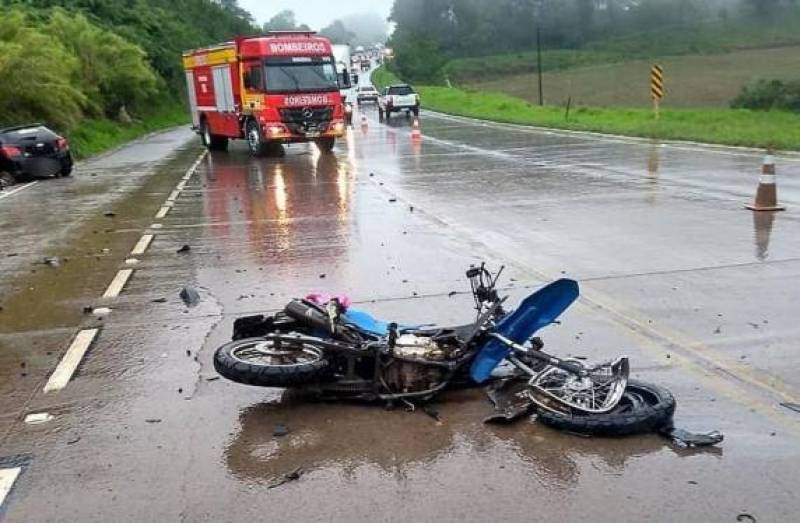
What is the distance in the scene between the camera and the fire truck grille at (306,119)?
24.1 m

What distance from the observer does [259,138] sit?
80.3ft

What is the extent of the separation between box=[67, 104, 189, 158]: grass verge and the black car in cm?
816

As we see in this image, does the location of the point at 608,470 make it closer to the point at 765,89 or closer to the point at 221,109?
the point at 221,109

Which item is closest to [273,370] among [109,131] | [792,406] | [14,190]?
[792,406]

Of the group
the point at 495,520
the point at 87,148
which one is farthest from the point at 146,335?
the point at 87,148

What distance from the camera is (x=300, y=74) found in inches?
966

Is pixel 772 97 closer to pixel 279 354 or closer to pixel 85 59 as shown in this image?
pixel 85 59

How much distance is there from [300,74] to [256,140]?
229cm

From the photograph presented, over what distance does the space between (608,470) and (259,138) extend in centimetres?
2134

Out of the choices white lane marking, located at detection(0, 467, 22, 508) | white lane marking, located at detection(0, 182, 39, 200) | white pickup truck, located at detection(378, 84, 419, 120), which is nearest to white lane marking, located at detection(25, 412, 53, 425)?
white lane marking, located at detection(0, 467, 22, 508)

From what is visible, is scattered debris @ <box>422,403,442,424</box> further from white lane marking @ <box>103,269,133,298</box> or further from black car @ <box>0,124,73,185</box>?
black car @ <box>0,124,73,185</box>

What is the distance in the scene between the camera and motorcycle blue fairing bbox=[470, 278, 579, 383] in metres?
5.12

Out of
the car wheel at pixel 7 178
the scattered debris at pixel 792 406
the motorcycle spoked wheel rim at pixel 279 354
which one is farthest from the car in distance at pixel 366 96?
the scattered debris at pixel 792 406

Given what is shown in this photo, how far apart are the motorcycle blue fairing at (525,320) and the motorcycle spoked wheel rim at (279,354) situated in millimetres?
1000
